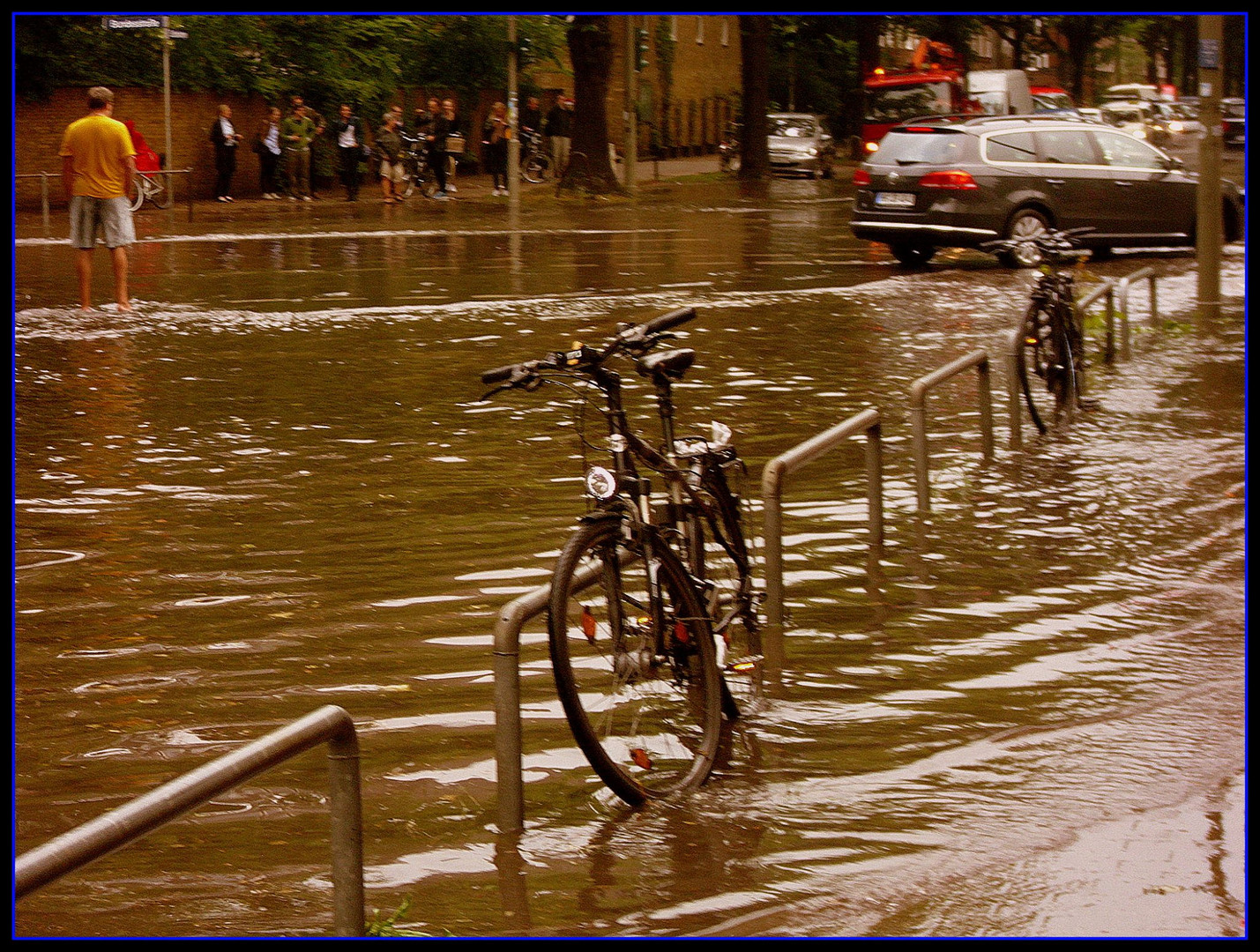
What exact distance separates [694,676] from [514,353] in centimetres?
912

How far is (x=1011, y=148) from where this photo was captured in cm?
2241

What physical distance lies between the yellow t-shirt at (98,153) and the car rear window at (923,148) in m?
9.79

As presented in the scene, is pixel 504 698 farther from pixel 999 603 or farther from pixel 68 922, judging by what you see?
pixel 999 603

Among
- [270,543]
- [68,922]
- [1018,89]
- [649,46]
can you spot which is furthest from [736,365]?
[649,46]

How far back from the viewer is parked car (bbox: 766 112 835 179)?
4716 centimetres

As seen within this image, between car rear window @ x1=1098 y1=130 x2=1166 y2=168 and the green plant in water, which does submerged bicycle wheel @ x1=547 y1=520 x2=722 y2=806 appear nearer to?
the green plant in water

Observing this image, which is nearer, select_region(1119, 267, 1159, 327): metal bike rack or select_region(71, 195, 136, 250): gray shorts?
select_region(1119, 267, 1159, 327): metal bike rack

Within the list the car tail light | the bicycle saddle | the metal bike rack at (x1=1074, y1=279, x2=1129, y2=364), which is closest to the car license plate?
the car tail light

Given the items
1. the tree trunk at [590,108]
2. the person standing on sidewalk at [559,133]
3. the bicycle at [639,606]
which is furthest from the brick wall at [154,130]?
the bicycle at [639,606]

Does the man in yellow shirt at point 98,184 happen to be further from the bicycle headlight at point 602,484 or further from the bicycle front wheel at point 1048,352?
the bicycle headlight at point 602,484

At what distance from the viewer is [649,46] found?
185 feet

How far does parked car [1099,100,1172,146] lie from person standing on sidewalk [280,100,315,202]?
26793 mm

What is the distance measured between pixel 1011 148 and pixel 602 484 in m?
18.6

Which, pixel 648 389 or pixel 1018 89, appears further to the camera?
pixel 1018 89
